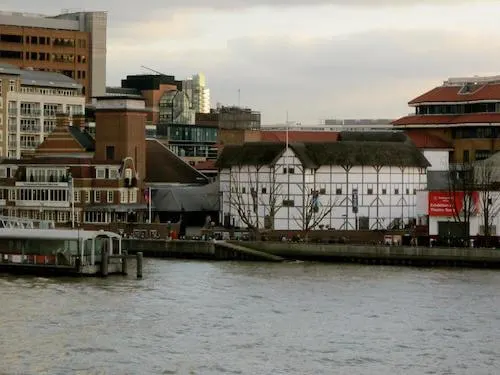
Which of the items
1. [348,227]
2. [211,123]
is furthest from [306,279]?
[211,123]

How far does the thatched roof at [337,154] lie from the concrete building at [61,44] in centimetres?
6122

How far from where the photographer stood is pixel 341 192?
409 feet

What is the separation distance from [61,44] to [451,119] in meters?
56.7

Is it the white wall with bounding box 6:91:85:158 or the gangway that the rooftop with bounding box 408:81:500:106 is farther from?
the gangway

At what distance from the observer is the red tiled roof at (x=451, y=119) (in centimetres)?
14688

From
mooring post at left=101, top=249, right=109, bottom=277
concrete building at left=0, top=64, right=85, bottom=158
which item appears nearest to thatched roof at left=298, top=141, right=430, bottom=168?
mooring post at left=101, top=249, right=109, bottom=277

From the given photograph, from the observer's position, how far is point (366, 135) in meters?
142

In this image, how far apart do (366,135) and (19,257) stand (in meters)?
53.9

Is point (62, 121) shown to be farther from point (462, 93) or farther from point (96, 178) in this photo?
point (462, 93)

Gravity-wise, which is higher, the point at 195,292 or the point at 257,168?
the point at 257,168

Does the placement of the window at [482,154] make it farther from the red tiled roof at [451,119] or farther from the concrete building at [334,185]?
the concrete building at [334,185]

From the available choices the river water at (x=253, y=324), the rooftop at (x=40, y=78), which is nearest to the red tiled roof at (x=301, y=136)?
the rooftop at (x=40, y=78)

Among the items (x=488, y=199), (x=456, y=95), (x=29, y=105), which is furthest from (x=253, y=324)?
(x=29, y=105)

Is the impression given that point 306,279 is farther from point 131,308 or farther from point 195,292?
point 131,308
